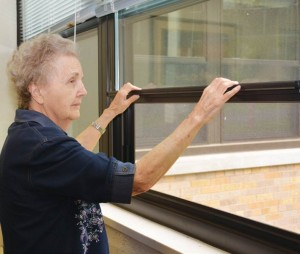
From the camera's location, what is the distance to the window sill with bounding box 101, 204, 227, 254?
1.48m

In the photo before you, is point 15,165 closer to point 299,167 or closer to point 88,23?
point 88,23

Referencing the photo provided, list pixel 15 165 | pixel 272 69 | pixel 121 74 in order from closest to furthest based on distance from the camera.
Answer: pixel 15 165 < pixel 272 69 < pixel 121 74

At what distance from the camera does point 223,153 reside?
3303mm

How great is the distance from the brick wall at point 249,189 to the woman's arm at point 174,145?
176 centimetres

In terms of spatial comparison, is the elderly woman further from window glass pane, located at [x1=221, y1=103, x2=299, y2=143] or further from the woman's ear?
window glass pane, located at [x1=221, y1=103, x2=299, y2=143]

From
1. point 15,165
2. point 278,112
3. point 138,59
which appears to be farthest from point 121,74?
point 15,165

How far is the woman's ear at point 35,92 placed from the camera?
1.34 m

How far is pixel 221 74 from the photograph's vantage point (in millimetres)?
1719

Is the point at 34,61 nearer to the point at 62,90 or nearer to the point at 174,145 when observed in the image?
the point at 62,90

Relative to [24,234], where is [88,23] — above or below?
above

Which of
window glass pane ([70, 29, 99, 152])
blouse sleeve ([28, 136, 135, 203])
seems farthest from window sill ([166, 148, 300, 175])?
blouse sleeve ([28, 136, 135, 203])

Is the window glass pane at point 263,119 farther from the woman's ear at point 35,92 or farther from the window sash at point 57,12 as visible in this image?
the woman's ear at point 35,92

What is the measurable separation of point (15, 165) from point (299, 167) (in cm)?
286

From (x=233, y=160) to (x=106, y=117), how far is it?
6.57ft
